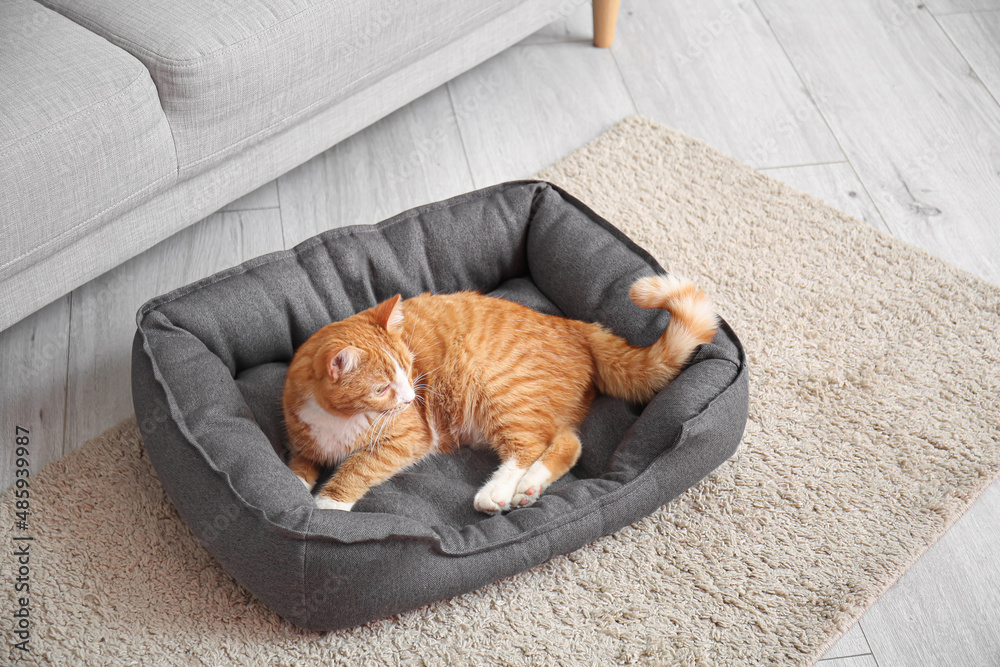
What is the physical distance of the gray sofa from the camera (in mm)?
1648

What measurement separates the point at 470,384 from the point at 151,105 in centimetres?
89

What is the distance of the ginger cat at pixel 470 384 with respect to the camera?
5.25 ft

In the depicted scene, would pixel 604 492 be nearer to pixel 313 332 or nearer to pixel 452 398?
pixel 452 398

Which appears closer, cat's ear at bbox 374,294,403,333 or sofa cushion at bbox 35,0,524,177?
cat's ear at bbox 374,294,403,333

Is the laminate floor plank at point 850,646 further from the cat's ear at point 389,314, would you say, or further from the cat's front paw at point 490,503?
the cat's ear at point 389,314

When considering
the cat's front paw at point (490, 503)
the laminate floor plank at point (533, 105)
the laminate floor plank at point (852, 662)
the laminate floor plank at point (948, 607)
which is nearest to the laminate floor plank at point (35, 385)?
the cat's front paw at point (490, 503)

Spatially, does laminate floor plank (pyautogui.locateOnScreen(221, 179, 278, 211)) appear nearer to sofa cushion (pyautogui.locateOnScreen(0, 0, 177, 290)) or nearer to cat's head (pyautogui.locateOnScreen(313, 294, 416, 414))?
sofa cushion (pyautogui.locateOnScreen(0, 0, 177, 290))

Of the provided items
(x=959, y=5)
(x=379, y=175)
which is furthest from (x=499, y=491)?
(x=959, y=5)

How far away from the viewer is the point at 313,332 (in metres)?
1.87

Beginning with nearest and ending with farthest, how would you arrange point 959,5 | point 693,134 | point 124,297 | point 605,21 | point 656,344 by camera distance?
point 656,344
point 124,297
point 693,134
point 605,21
point 959,5

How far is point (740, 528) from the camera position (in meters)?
1.67

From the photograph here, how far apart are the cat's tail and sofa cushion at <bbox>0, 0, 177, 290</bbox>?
1.04 m

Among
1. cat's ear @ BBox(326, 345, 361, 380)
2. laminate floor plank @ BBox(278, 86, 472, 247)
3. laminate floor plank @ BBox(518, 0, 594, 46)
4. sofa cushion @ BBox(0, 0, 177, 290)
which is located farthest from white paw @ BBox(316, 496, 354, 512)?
laminate floor plank @ BBox(518, 0, 594, 46)

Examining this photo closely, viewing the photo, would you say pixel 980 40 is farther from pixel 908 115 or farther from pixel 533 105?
pixel 533 105
